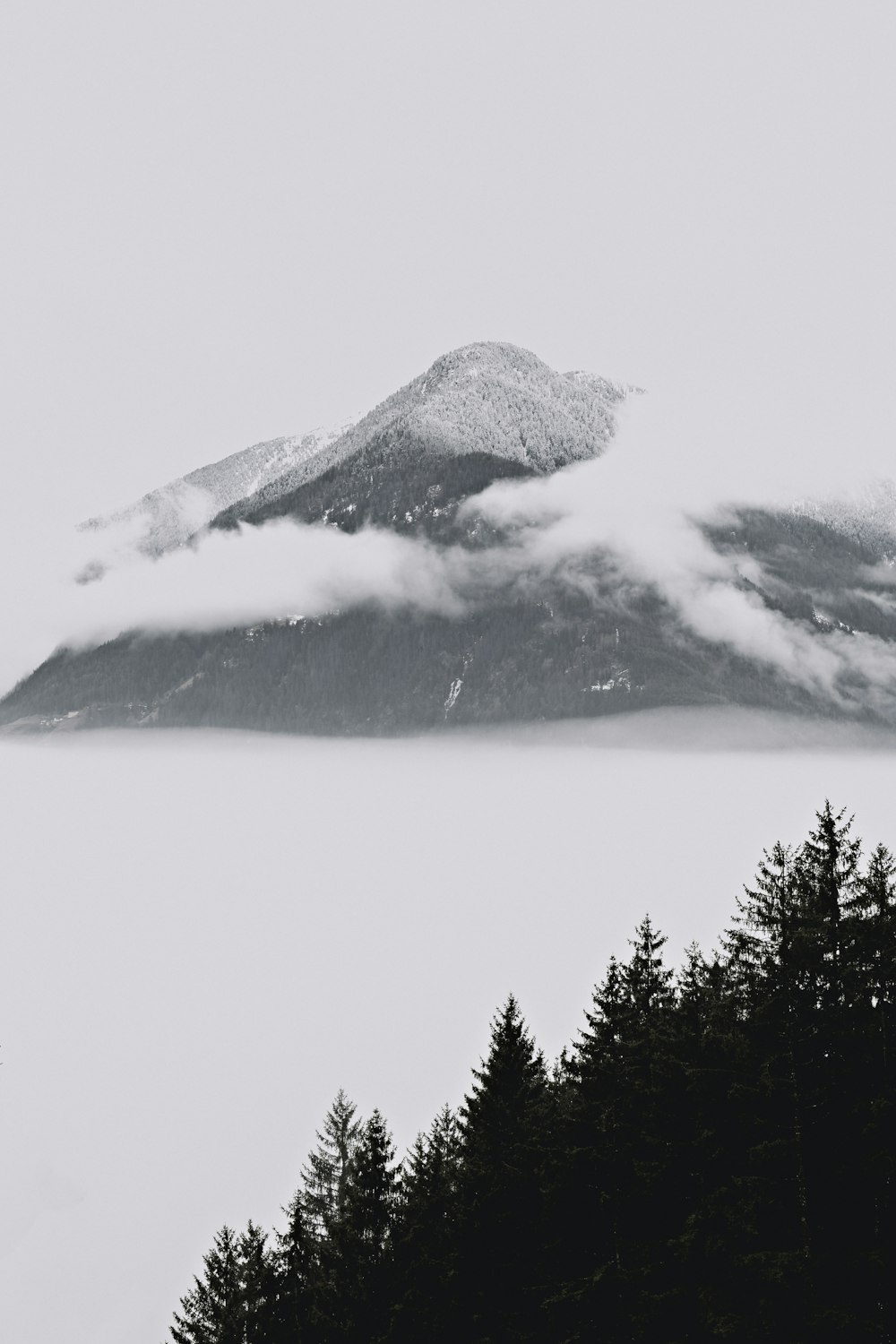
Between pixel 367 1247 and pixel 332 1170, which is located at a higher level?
pixel 367 1247

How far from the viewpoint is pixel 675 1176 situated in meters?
33.5

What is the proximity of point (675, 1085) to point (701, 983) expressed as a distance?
20.0 feet

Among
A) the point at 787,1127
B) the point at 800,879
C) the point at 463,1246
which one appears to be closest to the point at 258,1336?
the point at 463,1246

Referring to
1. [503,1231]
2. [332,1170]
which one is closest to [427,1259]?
[503,1231]

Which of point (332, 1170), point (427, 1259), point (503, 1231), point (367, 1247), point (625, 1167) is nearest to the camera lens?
point (625, 1167)

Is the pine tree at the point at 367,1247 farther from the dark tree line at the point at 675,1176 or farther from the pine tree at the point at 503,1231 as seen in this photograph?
the pine tree at the point at 503,1231

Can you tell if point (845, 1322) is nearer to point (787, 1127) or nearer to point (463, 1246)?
point (787, 1127)

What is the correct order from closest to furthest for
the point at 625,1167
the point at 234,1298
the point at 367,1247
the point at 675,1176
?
the point at 675,1176, the point at 625,1167, the point at 367,1247, the point at 234,1298

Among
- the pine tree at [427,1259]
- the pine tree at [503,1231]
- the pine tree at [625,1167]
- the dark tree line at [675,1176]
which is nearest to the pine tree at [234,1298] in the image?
the dark tree line at [675,1176]

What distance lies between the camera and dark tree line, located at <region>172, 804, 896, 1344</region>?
28359 mm

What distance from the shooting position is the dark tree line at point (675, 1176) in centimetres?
2836

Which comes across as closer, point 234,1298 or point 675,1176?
point 675,1176

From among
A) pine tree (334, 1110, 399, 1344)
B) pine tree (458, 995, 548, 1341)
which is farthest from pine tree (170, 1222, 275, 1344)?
pine tree (458, 995, 548, 1341)

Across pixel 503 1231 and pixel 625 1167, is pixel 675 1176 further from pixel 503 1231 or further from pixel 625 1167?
pixel 503 1231
